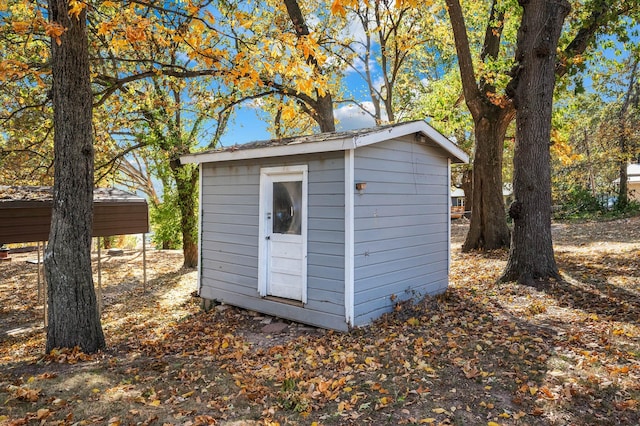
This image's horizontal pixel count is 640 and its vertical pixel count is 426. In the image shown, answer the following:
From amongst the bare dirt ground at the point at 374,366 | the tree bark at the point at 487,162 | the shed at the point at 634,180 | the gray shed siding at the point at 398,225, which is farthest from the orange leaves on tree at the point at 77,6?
the shed at the point at 634,180

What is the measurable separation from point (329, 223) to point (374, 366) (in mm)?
1951

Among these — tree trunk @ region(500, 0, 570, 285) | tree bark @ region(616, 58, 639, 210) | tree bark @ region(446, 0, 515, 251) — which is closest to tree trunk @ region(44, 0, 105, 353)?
tree trunk @ region(500, 0, 570, 285)

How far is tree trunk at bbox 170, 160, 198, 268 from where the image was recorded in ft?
36.3

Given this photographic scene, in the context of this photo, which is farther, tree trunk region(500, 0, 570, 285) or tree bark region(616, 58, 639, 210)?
tree bark region(616, 58, 639, 210)

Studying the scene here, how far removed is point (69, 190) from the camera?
4641 mm

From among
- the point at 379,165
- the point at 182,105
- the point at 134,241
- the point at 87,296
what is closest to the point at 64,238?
the point at 87,296

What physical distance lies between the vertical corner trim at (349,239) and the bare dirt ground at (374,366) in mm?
351

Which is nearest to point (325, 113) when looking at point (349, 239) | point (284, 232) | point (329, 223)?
point (284, 232)

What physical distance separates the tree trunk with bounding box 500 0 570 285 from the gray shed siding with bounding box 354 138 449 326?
1182mm

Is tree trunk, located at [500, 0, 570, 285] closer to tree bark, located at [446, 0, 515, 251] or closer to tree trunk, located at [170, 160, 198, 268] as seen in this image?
tree bark, located at [446, 0, 515, 251]

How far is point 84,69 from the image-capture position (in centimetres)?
480

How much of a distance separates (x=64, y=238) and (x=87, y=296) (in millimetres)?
747

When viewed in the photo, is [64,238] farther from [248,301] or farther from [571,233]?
[571,233]

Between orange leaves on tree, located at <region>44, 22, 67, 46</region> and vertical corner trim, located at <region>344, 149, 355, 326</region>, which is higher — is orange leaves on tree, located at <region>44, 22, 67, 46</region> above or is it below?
above
